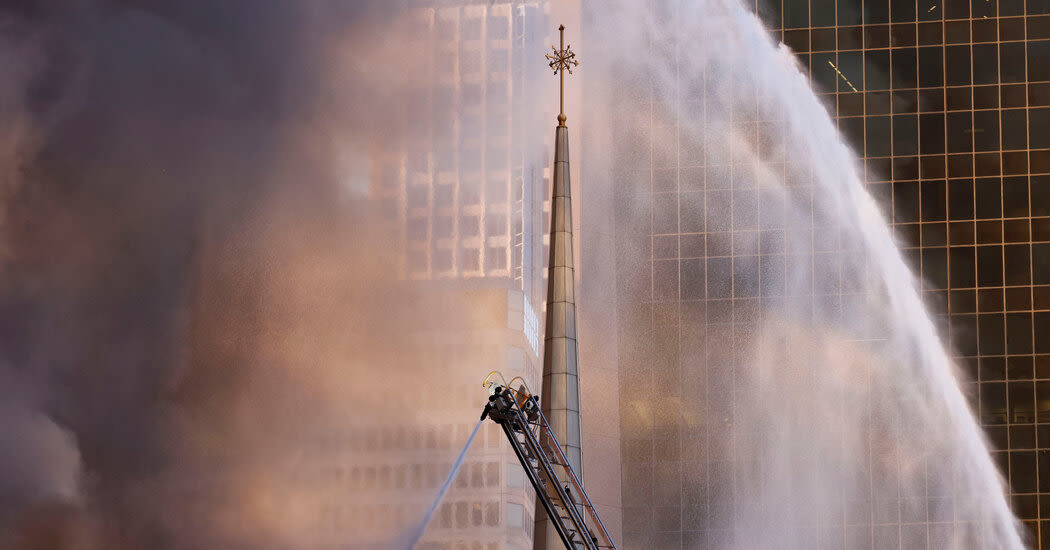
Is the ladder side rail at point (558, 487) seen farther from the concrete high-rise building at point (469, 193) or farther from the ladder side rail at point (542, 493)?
the concrete high-rise building at point (469, 193)

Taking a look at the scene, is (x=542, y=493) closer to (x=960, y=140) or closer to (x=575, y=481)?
(x=575, y=481)

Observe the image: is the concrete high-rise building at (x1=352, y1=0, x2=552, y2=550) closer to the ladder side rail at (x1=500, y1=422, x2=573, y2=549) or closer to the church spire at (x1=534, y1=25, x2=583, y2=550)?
the church spire at (x1=534, y1=25, x2=583, y2=550)

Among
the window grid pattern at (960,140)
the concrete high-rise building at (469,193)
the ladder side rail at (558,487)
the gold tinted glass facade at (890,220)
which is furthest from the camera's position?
the window grid pattern at (960,140)

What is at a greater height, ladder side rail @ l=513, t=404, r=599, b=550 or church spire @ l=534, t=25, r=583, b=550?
church spire @ l=534, t=25, r=583, b=550

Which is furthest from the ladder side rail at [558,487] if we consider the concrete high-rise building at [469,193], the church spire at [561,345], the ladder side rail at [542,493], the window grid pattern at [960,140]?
the window grid pattern at [960,140]

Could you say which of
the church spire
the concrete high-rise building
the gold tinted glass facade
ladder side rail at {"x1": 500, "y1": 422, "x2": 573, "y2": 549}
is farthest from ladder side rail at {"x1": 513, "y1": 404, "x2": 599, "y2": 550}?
the gold tinted glass facade

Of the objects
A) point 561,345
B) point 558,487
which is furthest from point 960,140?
point 558,487

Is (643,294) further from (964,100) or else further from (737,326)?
(964,100)

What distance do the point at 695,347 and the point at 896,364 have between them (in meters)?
8.68

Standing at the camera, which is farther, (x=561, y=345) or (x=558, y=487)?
(x=561, y=345)

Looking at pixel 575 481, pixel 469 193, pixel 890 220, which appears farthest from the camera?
pixel 890 220

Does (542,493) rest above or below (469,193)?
below

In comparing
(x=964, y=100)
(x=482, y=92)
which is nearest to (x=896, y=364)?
(x=964, y=100)

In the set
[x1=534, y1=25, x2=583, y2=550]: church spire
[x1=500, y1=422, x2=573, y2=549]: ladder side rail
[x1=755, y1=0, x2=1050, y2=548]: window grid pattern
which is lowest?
[x1=500, y1=422, x2=573, y2=549]: ladder side rail
